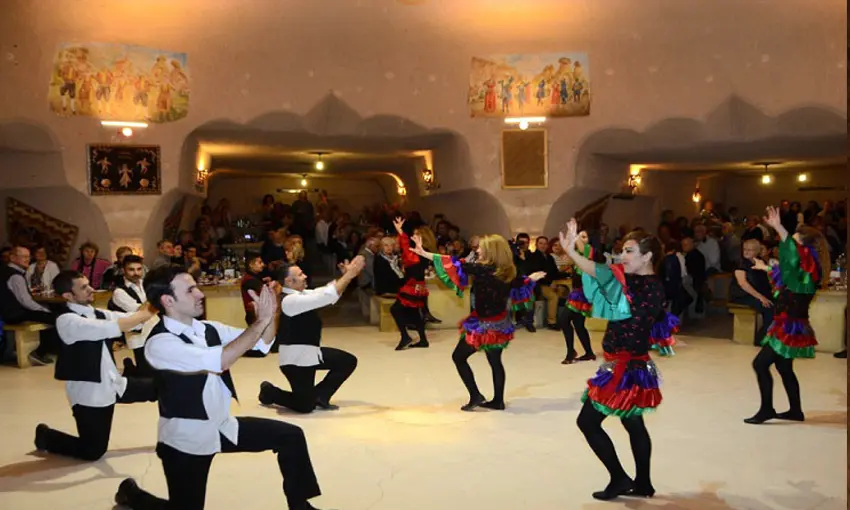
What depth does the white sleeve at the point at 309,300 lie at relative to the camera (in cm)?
614

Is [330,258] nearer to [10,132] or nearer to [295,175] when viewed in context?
[295,175]

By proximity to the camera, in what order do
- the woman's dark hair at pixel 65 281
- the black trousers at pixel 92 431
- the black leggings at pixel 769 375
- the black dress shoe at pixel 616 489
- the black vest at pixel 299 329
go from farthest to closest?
the black vest at pixel 299 329 < the black leggings at pixel 769 375 < the black trousers at pixel 92 431 < the woman's dark hair at pixel 65 281 < the black dress shoe at pixel 616 489

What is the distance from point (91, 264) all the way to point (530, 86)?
7.91 metres

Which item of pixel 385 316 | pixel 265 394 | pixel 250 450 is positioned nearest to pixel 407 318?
pixel 385 316

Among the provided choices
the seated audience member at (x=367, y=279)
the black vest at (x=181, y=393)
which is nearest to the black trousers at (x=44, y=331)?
the seated audience member at (x=367, y=279)

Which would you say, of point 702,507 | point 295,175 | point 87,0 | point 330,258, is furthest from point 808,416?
point 295,175

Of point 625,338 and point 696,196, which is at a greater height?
point 696,196

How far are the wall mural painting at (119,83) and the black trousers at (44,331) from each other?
4.03 meters

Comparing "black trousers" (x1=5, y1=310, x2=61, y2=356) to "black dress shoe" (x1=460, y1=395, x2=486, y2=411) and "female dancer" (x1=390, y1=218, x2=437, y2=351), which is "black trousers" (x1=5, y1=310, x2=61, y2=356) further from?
"black dress shoe" (x1=460, y1=395, x2=486, y2=411)

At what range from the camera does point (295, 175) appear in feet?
72.0

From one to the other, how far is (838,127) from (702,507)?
10718 mm

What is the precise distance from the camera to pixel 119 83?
12445mm

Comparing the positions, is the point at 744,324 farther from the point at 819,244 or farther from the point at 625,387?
the point at 625,387

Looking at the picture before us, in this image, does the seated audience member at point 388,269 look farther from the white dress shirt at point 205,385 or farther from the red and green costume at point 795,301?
the white dress shirt at point 205,385
